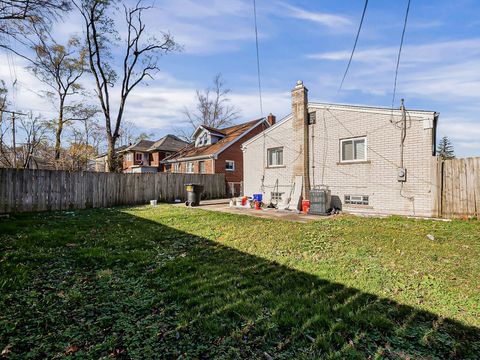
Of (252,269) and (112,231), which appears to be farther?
(112,231)

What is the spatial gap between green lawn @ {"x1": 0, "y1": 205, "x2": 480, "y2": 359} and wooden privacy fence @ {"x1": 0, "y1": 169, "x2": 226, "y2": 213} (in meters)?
6.01

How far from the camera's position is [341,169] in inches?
433

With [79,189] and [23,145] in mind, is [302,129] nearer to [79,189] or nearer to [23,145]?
[79,189]

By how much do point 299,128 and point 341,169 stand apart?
2764mm

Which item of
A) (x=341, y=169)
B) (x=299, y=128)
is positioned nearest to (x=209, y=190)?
(x=299, y=128)

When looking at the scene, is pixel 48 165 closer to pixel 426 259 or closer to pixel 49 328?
pixel 49 328

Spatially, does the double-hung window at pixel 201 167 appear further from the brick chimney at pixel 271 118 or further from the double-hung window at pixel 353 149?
the double-hung window at pixel 353 149

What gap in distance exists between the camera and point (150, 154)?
115 ft

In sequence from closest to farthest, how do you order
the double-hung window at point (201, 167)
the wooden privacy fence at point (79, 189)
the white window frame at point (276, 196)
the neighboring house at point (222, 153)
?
the wooden privacy fence at point (79, 189)
the white window frame at point (276, 196)
the neighboring house at point (222, 153)
the double-hung window at point (201, 167)

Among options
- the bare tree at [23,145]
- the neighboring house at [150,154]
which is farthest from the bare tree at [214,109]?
the bare tree at [23,145]

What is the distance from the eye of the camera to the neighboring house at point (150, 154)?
33.3m

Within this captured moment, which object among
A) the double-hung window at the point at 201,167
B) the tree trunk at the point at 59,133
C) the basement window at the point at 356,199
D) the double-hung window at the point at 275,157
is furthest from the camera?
the double-hung window at the point at 201,167

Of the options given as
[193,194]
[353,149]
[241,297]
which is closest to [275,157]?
[353,149]

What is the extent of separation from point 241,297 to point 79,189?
482 inches
